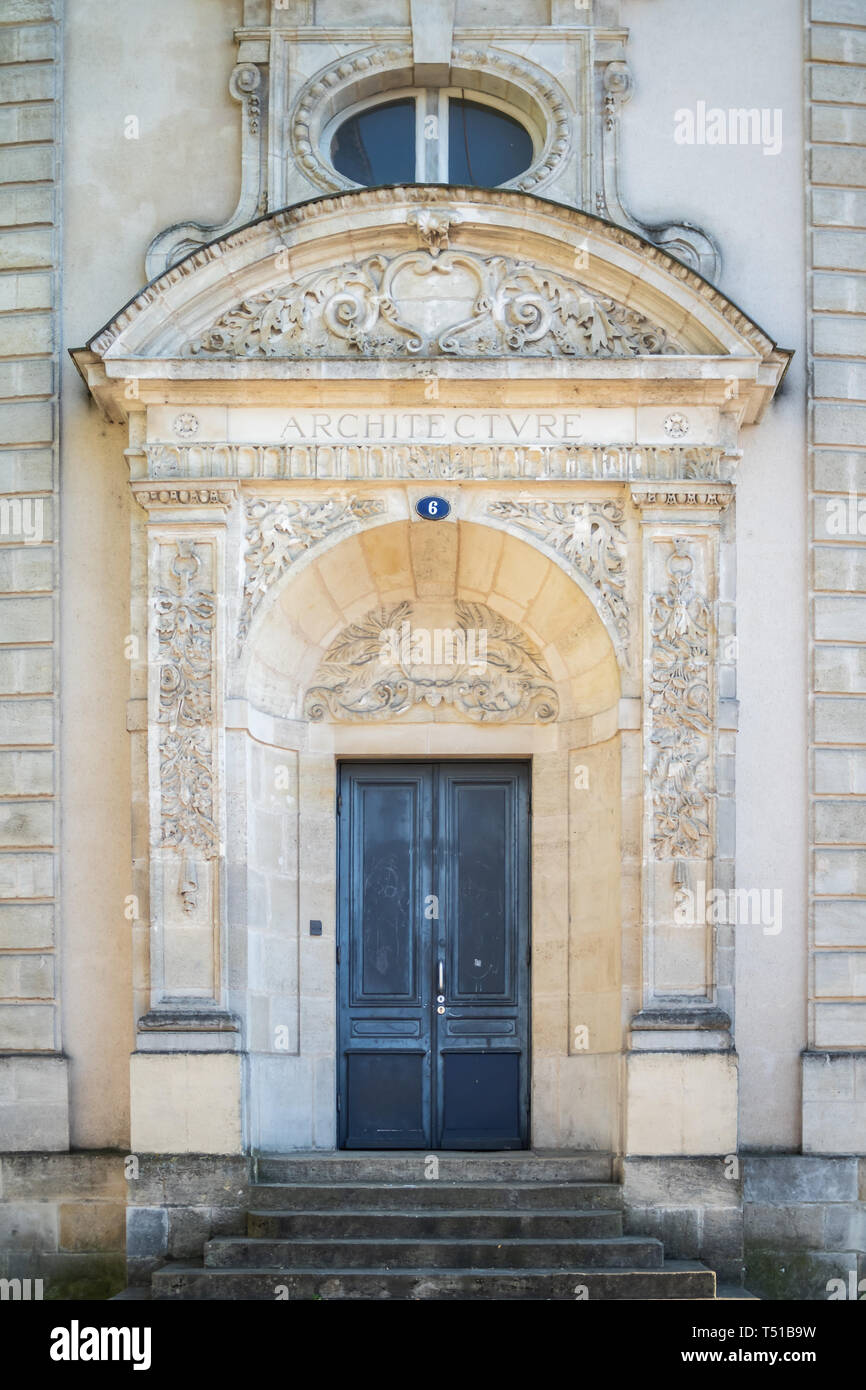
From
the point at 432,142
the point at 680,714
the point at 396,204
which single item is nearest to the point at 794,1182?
the point at 680,714

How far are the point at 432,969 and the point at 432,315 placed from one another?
4.44 m

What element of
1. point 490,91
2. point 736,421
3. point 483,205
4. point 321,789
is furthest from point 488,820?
point 490,91

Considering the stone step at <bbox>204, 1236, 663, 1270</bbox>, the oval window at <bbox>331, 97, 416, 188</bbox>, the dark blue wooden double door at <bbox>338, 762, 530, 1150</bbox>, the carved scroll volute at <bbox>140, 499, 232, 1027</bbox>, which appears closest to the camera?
the stone step at <bbox>204, 1236, 663, 1270</bbox>

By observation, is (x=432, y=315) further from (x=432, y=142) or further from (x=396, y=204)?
(x=432, y=142)

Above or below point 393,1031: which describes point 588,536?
above

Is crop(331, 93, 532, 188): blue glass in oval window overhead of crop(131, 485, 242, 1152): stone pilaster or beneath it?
overhead

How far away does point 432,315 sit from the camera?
12859 millimetres

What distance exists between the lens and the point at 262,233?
12.7m

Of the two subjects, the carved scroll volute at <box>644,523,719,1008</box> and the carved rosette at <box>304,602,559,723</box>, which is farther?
the carved rosette at <box>304,602,559,723</box>

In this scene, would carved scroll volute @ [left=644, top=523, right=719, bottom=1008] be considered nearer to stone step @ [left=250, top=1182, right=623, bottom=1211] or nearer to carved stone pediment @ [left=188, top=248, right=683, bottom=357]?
stone step @ [left=250, top=1182, right=623, bottom=1211]

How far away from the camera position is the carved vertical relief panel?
40.4 ft

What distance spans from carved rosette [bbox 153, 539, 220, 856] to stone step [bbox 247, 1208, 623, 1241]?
2142 millimetres

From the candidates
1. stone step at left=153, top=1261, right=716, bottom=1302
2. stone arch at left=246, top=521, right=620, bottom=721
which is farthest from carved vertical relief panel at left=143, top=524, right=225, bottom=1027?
stone step at left=153, top=1261, right=716, bottom=1302
